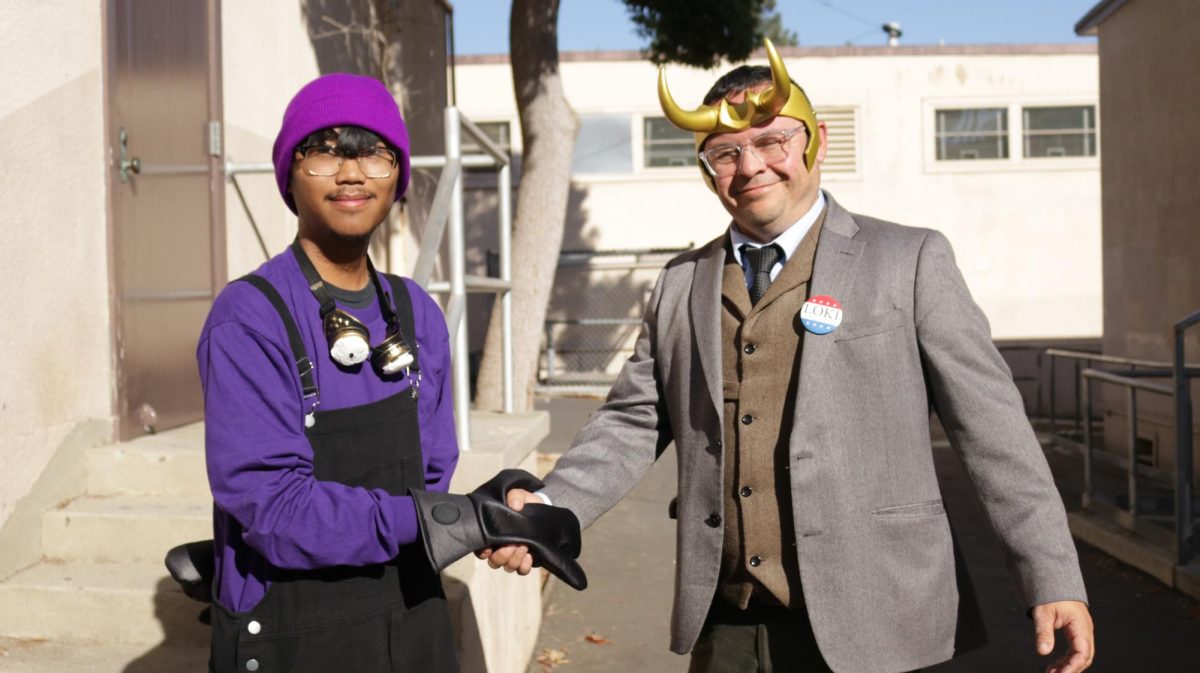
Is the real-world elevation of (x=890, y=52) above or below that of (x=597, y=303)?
above

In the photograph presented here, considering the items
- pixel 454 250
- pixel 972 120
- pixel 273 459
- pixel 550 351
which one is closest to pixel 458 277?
pixel 454 250

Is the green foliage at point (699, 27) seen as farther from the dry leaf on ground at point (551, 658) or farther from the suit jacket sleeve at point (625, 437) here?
the suit jacket sleeve at point (625, 437)

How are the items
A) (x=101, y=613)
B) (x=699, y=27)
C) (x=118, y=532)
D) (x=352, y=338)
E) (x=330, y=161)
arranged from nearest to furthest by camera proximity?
1. (x=352, y=338)
2. (x=330, y=161)
3. (x=101, y=613)
4. (x=118, y=532)
5. (x=699, y=27)

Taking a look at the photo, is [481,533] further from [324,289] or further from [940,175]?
[940,175]

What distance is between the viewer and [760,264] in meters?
2.81

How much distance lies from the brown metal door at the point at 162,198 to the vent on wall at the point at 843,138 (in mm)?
14883

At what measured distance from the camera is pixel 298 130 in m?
2.45

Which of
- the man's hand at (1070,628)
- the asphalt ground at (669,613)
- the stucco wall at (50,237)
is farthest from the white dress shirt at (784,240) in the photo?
the asphalt ground at (669,613)

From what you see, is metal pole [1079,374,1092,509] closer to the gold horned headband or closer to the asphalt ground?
the asphalt ground

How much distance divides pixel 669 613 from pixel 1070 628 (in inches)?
171

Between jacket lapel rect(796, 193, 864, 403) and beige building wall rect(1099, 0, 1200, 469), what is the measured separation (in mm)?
9112

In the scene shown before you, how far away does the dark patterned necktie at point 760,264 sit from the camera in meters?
2.79

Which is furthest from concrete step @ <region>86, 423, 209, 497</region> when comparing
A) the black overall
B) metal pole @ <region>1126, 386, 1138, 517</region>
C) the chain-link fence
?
the chain-link fence

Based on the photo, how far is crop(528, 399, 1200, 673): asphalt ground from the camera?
18.9 ft
